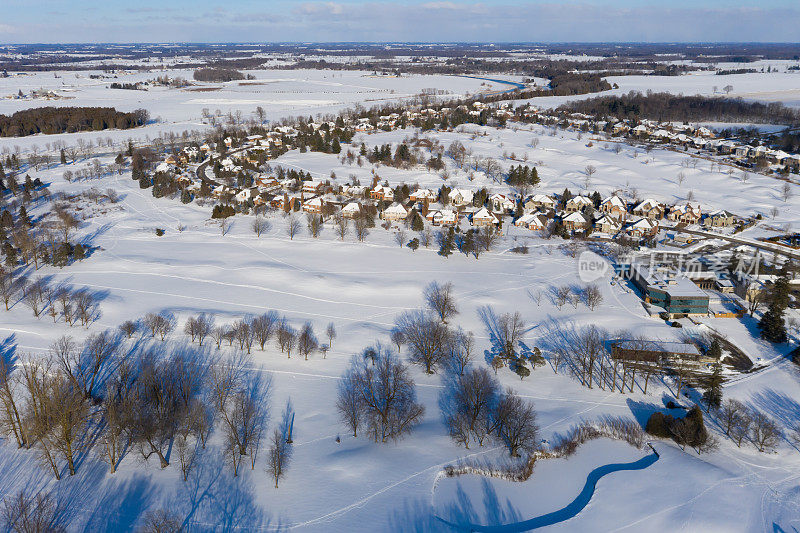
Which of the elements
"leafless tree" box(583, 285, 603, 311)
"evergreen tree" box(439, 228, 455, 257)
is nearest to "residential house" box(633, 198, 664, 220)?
"leafless tree" box(583, 285, 603, 311)

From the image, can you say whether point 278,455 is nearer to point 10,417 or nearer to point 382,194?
point 10,417

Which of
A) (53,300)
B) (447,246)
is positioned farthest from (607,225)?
(53,300)

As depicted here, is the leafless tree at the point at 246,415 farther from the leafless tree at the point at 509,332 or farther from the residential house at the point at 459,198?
the residential house at the point at 459,198

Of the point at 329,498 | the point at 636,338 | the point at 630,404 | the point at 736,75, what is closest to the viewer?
the point at 329,498

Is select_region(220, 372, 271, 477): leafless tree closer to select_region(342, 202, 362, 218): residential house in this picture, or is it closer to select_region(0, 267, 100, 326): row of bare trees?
select_region(0, 267, 100, 326): row of bare trees

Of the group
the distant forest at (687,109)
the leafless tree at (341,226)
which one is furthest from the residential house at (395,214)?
the distant forest at (687,109)

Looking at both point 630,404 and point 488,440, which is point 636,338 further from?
point 488,440

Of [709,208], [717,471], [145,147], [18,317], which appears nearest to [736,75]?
[709,208]
